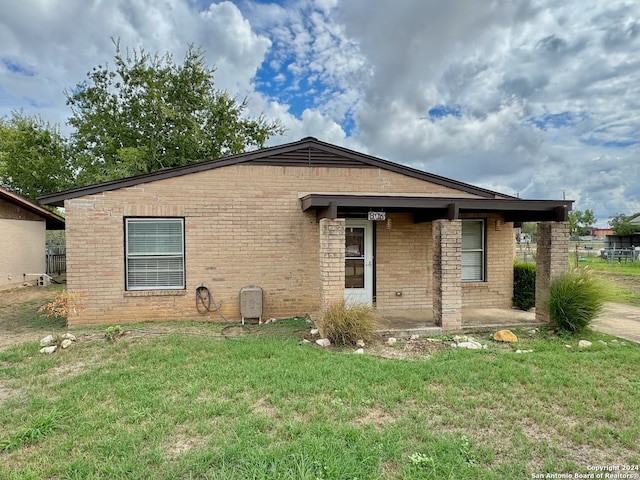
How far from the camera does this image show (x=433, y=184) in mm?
9086

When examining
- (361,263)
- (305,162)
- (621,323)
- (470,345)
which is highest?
(305,162)

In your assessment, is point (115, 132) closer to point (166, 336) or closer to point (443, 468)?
point (166, 336)

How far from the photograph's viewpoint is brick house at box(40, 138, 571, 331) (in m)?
7.17

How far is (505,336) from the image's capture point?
21.3ft

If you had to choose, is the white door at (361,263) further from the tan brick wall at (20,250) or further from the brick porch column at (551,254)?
the tan brick wall at (20,250)

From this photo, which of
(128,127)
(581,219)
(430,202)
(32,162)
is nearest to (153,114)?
(128,127)

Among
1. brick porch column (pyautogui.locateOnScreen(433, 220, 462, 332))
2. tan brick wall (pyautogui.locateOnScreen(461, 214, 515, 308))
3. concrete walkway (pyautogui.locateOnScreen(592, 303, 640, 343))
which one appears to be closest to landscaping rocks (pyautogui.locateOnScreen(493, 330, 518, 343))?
brick porch column (pyautogui.locateOnScreen(433, 220, 462, 332))

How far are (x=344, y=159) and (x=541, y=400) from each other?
20.7 feet

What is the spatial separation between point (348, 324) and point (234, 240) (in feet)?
11.6

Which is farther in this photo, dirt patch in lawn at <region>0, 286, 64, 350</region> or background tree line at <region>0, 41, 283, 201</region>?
background tree line at <region>0, 41, 283, 201</region>

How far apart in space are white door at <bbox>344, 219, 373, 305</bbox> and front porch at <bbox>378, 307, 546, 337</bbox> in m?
0.68

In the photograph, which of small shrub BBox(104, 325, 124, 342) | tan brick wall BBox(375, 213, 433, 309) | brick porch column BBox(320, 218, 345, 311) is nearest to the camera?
small shrub BBox(104, 325, 124, 342)

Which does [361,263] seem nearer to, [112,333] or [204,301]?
[204,301]

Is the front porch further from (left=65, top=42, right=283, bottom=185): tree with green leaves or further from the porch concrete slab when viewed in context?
(left=65, top=42, right=283, bottom=185): tree with green leaves
